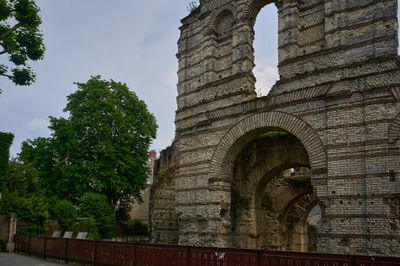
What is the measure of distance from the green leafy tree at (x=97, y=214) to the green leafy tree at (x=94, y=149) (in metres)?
1.27

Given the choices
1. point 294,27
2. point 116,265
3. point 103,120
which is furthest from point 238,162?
point 103,120

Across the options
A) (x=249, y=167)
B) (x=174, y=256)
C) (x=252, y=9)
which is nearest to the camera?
(x=174, y=256)

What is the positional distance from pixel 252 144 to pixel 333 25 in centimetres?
541

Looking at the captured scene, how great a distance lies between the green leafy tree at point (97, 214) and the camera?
56.9 ft

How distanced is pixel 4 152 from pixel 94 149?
5.27 m

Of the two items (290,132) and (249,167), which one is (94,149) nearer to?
(249,167)

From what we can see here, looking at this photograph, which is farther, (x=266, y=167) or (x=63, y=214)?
(x=63, y=214)

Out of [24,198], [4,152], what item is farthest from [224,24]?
[24,198]

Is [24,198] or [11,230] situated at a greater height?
[24,198]

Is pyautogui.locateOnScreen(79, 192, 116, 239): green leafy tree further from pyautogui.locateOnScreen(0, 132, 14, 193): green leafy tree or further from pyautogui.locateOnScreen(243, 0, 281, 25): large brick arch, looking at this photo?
pyautogui.locateOnScreen(243, 0, 281, 25): large brick arch

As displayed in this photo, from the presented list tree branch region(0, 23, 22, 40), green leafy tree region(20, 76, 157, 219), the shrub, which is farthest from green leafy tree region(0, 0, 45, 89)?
the shrub

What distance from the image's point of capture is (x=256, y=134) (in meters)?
12.9

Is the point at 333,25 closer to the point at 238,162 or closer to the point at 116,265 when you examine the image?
the point at 238,162

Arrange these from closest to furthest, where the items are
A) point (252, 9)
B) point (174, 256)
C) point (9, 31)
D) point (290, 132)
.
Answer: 1. point (174, 256)
2. point (290, 132)
3. point (9, 31)
4. point (252, 9)
